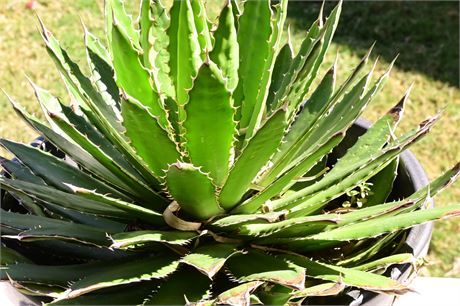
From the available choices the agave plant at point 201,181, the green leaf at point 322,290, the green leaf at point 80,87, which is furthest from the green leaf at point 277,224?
the green leaf at point 80,87

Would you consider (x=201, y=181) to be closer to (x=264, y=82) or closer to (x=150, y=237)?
(x=150, y=237)

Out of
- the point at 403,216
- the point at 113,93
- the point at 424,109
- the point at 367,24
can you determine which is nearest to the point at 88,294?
the point at 113,93

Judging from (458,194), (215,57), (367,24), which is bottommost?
(215,57)

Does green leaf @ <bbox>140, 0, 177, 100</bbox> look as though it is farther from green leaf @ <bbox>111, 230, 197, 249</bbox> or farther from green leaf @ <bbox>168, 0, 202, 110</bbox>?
green leaf @ <bbox>111, 230, 197, 249</bbox>

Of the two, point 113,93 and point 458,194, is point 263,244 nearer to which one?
point 113,93

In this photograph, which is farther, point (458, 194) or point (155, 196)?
point (458, 194)

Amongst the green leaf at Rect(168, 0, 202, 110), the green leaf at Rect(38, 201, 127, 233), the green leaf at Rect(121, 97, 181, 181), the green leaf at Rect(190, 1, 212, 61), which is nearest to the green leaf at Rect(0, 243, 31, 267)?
the green leaf at Rect(38, 201, 127, 233)

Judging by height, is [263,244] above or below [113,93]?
below

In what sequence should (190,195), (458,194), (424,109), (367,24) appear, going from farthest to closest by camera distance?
1. (367,24)
2. (424,109)
3. (458,194)
4. (190,195)
